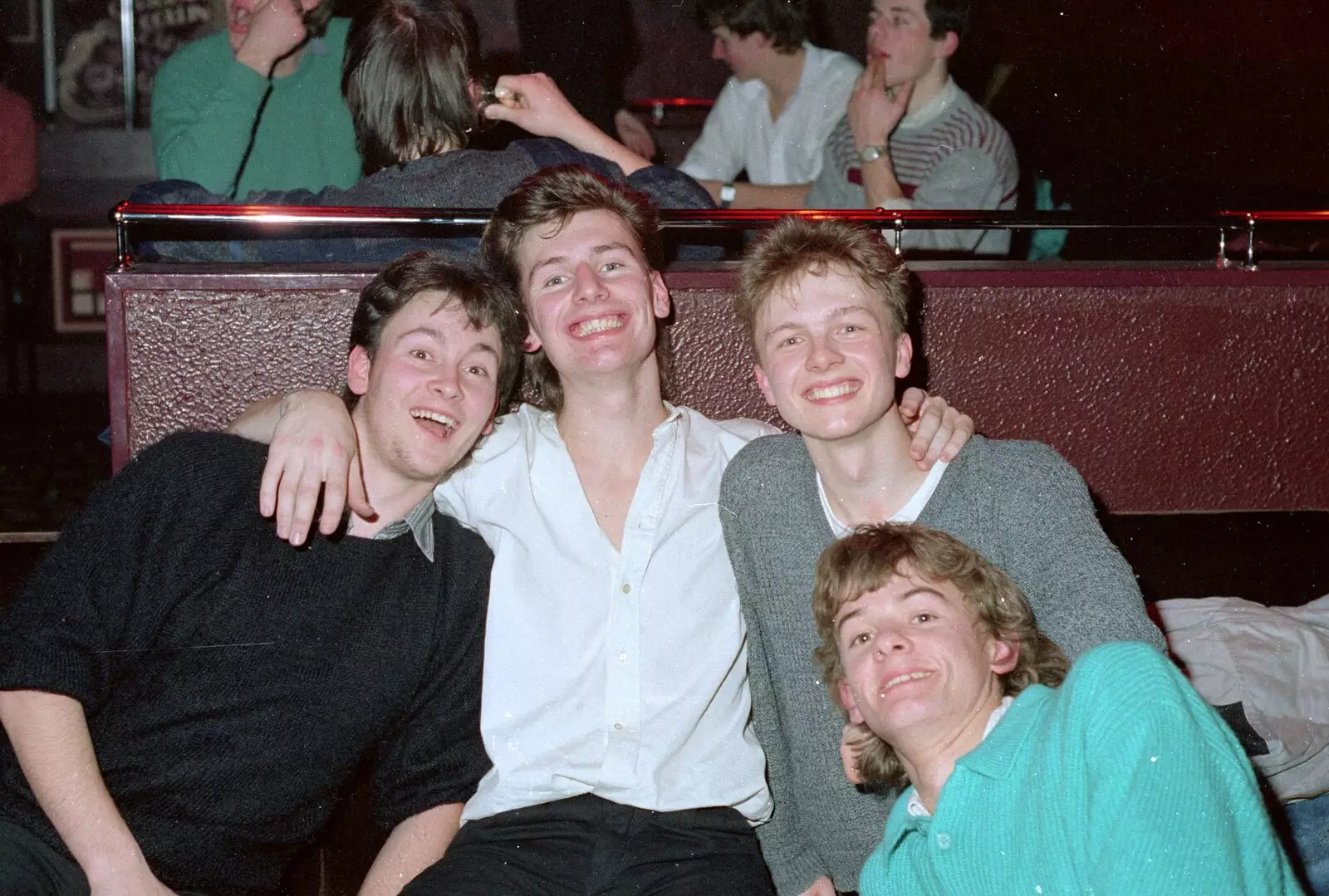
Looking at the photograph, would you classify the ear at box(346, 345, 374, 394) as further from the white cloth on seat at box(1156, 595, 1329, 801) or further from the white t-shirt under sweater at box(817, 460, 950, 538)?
the white cloth on seat at box(1156, 595, 1329, 801)

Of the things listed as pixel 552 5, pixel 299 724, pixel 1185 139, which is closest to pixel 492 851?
pixel 299 724

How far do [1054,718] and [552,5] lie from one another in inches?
143

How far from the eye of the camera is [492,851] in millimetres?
1990

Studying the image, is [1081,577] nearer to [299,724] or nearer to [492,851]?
[492,851]

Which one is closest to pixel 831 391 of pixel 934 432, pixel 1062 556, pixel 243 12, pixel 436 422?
pixel 934 432

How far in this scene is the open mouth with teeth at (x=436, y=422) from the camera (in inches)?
81.4

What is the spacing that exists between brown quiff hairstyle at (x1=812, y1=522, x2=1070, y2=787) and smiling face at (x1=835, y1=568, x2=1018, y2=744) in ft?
0.04

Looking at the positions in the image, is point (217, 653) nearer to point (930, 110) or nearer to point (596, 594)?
point (596, 594)

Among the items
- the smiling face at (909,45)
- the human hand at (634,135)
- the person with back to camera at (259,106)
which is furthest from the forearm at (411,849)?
the human hand at (634,135)

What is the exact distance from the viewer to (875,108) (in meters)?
3.04

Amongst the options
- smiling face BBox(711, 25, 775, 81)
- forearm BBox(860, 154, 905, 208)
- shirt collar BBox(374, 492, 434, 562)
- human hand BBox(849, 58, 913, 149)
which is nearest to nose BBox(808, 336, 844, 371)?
shirt collar BBox(374, 492, 434, 562)

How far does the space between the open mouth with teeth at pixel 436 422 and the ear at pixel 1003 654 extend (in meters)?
0.93

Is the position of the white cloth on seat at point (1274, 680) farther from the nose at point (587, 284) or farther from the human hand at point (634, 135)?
the human hand at point (634, 135)

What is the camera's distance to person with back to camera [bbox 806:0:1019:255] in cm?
303
